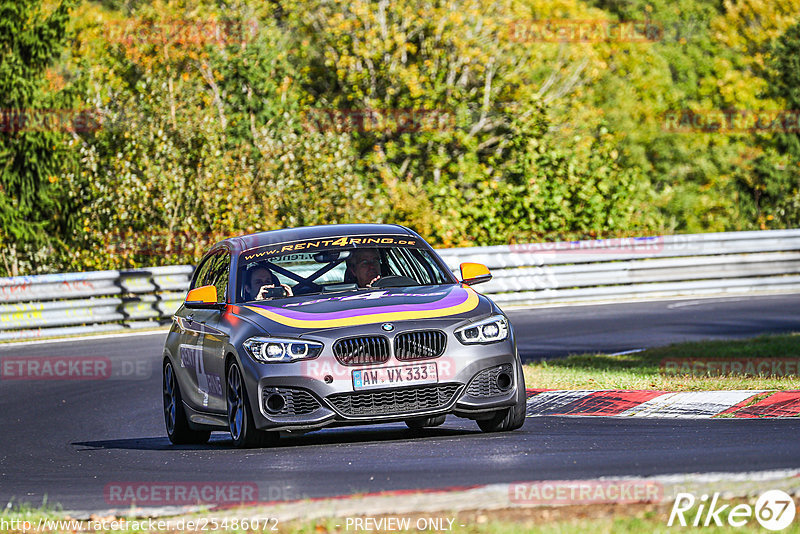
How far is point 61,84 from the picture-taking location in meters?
34.0

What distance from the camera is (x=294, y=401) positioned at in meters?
8.89

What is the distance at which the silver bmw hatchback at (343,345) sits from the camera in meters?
8.84

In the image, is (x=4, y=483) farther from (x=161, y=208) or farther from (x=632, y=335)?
(x=161, y=208)

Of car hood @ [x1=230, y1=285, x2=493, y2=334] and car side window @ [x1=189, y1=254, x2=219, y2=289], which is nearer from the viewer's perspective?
car hood @ [x1=230, y1=285, x2=493, y2=334]

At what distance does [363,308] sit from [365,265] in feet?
3.51

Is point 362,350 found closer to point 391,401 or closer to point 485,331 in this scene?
point 391,401

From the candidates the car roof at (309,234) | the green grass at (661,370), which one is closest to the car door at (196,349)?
the car roof at (309,234)

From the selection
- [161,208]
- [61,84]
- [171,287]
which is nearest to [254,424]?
[171,287]

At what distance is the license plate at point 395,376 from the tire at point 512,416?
2.39 ft

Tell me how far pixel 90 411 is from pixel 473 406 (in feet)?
18.6

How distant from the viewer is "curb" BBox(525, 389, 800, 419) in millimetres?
10250

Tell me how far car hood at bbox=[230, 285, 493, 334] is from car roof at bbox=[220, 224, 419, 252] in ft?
2.71

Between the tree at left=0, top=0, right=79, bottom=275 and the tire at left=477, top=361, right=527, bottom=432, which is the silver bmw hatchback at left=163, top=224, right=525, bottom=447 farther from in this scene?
the tree at left=0, top=0, right=79, bottom=275

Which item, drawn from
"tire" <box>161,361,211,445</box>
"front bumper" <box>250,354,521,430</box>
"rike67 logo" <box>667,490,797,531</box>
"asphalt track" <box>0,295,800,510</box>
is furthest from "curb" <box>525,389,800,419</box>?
"rike67 logo" <box>667,490,797,531</box>
